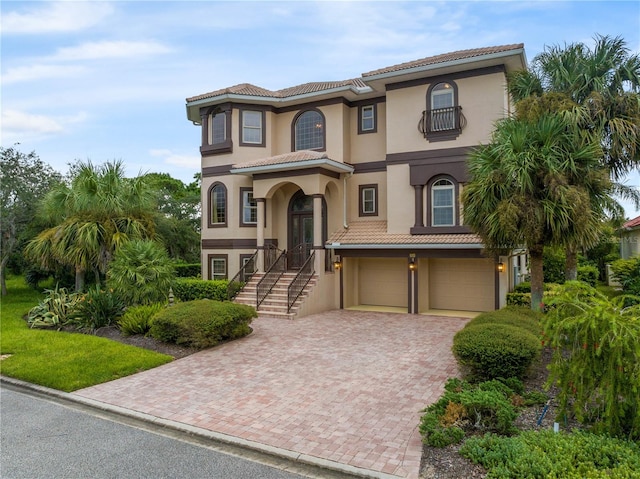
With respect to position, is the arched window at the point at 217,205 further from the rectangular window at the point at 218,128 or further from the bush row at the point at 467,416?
the bush row at the point at 467,416

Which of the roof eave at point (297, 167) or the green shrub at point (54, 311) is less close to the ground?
the roof eave at point (297, 167)

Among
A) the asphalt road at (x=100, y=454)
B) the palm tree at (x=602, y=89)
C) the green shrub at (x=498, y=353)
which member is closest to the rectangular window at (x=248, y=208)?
the palm tree at (x=602, y=89)

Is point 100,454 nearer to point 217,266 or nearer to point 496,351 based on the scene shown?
point 496,351

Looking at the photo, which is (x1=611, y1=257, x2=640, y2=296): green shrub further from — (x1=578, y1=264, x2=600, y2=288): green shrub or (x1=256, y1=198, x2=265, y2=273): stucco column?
(x1=256, y1=198, x2=265, y2=273): stucco column

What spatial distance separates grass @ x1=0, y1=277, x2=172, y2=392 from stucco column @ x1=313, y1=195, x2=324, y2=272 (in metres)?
7.71

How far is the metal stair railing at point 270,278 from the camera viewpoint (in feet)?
51.2

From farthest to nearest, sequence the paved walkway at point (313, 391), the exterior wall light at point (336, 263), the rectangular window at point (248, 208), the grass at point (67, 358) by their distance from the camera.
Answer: the rectangular window at point (248, 208), the exterior wall light at point (336, 263), the grass at point (67, 358), the paved walkway at point (313, 391)

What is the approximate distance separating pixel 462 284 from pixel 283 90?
1187cm

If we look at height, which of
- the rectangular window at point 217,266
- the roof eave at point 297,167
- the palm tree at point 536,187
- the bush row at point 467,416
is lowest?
the bush row at point 467,416

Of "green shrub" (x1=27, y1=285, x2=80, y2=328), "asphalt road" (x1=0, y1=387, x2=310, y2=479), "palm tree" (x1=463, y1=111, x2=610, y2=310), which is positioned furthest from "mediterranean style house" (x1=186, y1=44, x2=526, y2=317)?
"asphalt road" (x1=0, y1=387, x2=310, y2=479)

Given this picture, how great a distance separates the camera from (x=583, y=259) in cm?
2509

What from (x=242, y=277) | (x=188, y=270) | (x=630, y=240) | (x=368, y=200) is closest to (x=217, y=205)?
(x=242, y=277)

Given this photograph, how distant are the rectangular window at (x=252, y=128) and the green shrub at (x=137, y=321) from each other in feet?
31.8

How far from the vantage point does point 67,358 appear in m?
9.25
